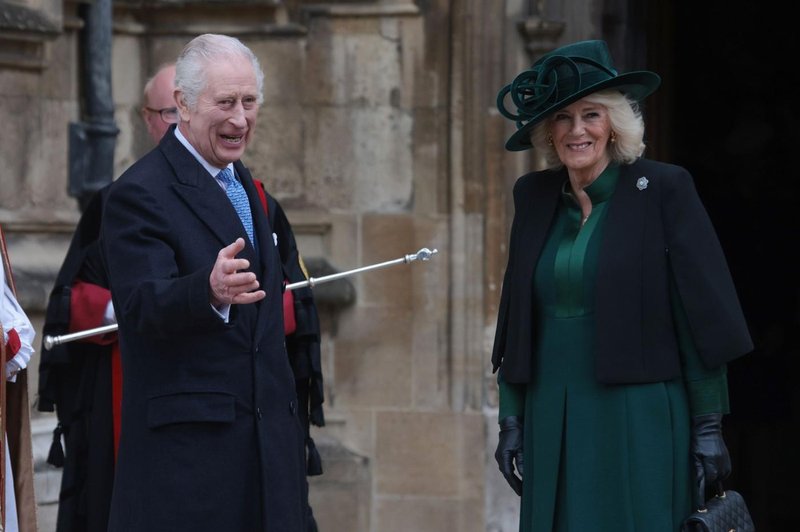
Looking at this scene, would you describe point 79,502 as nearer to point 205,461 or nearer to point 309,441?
point 309,441

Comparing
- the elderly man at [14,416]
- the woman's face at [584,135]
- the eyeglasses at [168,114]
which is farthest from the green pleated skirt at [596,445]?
the eyeglasses at [168,114]

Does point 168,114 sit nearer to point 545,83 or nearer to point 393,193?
point 545,83

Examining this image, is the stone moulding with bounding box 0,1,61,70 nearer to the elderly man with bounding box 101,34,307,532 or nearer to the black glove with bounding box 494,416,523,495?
the elderly man with bounding box 101,34,307,532

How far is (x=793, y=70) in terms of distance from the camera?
36.4 ft

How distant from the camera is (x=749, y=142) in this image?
11.1 metres

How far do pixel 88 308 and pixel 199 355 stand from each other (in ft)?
5.13

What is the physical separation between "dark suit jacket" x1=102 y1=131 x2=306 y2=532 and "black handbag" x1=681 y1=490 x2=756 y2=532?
101 centimetres

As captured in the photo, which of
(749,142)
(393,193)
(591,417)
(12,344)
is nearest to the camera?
(591,417)

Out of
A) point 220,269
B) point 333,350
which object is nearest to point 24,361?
point 220,269

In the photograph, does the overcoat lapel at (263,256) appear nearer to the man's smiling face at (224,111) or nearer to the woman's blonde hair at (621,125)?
the man's smiling face at (224,111)

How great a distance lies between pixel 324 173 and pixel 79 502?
2468mm

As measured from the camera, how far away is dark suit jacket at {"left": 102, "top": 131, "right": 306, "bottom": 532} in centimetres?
447

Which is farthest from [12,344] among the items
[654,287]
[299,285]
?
[654,287]

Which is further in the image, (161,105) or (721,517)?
(161,105)
